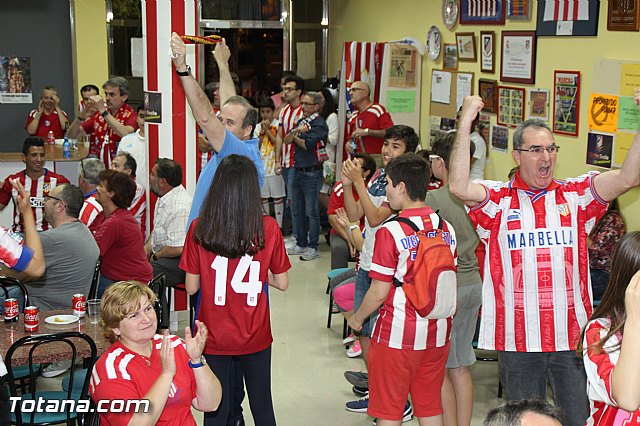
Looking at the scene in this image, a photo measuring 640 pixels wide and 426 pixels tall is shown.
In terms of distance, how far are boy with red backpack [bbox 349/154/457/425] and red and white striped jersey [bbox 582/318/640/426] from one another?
1.20 meters

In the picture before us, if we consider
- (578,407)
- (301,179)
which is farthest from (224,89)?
(301,179)

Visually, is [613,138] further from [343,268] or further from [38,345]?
[38,345]

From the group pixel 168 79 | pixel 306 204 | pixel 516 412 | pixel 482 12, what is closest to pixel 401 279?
pixel 516 412

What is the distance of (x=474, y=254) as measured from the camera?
4527mm

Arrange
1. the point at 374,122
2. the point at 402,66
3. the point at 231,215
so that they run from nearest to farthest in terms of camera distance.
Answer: the point at 231,215
the point at 374,122
the point at 402,66

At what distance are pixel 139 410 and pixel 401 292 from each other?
4.39ft

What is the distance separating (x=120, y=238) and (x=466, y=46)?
391cm

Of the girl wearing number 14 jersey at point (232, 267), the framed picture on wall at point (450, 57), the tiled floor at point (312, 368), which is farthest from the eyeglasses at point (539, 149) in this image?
the framed picture on wall at point (450, 57)

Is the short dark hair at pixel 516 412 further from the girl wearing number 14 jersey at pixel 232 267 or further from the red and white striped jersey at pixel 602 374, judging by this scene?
the girl wearing number 14 jersey at pixel 232 267

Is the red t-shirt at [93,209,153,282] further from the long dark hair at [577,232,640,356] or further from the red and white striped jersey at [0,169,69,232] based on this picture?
the long dark hair at [577,232,640,356]

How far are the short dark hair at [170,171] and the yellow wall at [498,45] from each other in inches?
111

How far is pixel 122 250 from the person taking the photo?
5652 mm

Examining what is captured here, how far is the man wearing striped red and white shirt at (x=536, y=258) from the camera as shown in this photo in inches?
142

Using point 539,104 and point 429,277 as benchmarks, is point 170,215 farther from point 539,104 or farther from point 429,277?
point 539,104
